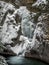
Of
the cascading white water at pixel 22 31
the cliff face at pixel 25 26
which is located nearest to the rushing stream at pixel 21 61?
the cliff face at pixel 25 26

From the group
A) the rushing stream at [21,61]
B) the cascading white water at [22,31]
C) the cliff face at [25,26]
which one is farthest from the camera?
the cascading white water at [22,31]

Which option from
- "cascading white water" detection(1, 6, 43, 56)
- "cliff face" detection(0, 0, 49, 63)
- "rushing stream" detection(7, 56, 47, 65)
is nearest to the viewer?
"rushing stream" detection(7, 56, 47, 65)

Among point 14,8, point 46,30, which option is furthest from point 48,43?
point 14,8

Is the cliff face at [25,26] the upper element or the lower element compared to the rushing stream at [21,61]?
upper

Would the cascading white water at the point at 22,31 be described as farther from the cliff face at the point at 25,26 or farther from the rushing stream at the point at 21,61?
the rushing stream at the point at 21,61

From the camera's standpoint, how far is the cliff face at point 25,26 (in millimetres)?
14336

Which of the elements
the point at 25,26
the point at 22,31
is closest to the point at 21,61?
the point at 22,31

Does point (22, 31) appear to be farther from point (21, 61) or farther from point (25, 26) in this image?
point (21, 61)

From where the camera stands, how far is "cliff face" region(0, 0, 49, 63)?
14336mm

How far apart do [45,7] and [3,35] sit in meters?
3.78

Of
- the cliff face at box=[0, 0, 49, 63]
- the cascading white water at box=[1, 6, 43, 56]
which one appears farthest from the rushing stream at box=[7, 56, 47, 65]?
the cascading white water at box=[1, 6, 43, 56]

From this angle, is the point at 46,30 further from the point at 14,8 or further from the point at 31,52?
the point at 14,8

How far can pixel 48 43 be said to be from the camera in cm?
1353

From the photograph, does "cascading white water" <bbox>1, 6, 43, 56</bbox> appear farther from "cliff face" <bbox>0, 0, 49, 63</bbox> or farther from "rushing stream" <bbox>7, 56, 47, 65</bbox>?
"rushing stream" <bbox>7, 56, 47, 65</bbox>
